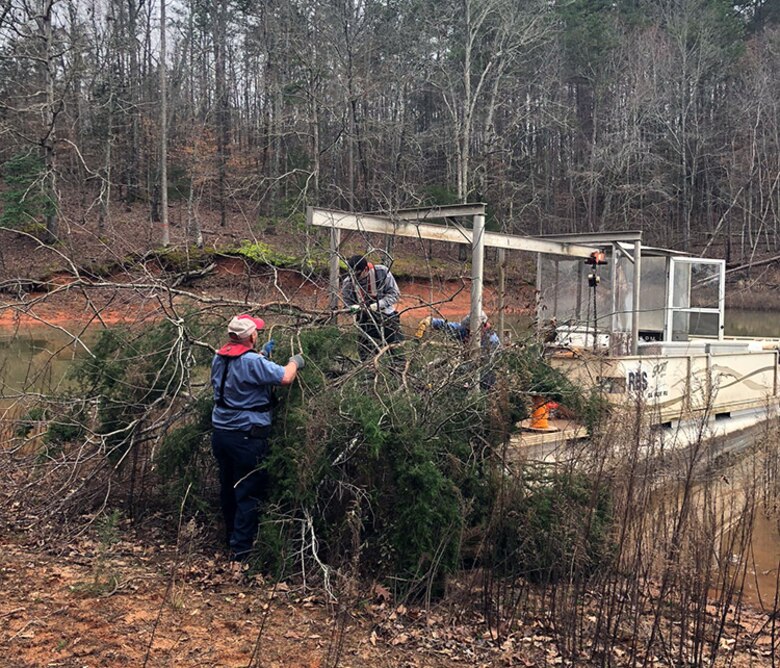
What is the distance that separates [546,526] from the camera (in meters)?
6.21

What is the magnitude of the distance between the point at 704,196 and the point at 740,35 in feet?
30.7

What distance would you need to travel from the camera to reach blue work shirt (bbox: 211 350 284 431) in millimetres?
6172

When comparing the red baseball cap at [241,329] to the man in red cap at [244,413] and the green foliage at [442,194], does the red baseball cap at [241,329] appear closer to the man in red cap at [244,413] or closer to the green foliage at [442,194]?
the man in red cap at [244,413]

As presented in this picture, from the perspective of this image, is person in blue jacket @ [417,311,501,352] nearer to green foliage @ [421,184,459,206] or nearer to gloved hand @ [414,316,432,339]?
gloved hand @ [414,316,432,339]

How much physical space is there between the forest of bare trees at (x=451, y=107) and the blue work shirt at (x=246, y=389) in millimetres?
22578

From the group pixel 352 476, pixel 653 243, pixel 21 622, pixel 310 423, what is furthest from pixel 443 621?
pixel 653 243

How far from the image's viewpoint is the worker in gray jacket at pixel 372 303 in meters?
7.27

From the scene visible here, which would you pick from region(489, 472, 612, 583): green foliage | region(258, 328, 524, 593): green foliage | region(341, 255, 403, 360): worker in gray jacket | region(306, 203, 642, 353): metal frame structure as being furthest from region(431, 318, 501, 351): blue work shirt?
region(489, 472, 612, 583): green foliage

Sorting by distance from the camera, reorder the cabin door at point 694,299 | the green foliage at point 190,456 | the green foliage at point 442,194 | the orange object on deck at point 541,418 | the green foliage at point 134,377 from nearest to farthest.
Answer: the green foliage at point 190,456 < the green foliage at point 134,377 < the orange object on deck at point 541,418 < the cabin door at point 694,299 < the green foliage at point 442,194

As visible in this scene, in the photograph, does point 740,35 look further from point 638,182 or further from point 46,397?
point 46,397

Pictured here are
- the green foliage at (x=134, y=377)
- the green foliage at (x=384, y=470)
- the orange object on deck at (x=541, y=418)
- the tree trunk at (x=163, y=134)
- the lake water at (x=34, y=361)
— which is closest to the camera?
the green foliage at (x=384, y=470)

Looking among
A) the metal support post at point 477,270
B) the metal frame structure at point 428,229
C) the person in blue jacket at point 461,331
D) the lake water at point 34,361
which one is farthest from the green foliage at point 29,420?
the metal support post at point 477,270

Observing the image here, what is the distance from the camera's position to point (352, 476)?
618 cm

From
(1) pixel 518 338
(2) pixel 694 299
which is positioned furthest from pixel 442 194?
(1) pixel 518 338
